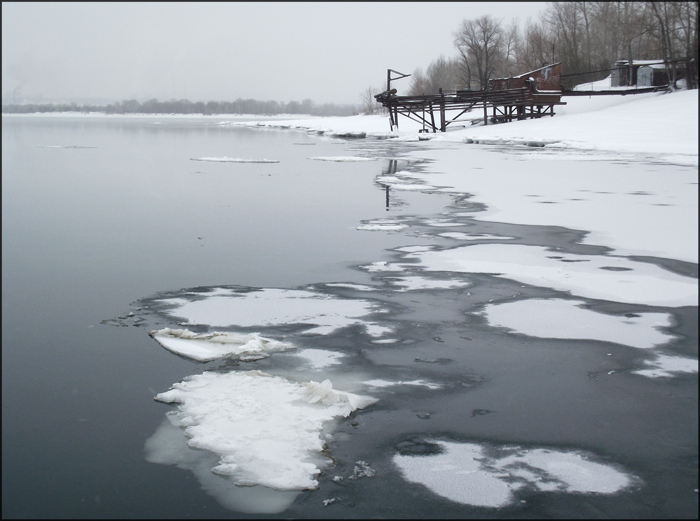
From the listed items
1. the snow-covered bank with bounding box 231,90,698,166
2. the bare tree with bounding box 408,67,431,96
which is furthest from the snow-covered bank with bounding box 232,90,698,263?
the bare tree with bounding box 408,67,431,96

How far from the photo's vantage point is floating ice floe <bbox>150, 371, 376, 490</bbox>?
2.80m

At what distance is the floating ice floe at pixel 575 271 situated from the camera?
199 inches

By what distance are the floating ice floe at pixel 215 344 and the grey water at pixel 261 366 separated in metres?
0.10

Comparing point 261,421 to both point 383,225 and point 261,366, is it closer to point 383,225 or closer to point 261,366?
point 261,366

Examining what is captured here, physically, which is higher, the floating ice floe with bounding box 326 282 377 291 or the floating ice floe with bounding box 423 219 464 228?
the floating ice floe with bounding box 423 219 464 228

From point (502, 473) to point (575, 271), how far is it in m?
3.48

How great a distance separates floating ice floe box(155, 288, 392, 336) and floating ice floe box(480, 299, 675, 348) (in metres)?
0.92

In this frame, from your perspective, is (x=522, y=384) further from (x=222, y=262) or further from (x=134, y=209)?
A: (x=134, y=209)

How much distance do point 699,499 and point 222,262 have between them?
498 centimetres

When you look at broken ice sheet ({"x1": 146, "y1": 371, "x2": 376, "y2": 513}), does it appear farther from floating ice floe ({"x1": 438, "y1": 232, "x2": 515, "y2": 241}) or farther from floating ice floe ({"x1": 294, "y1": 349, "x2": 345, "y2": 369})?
floating ice floe ({"x1": 438, "y1": 232, "x2": 515, "y2": 241})

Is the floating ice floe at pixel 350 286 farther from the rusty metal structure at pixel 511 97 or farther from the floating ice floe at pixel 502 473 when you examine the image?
the rusty metal structure at pixel 511 97

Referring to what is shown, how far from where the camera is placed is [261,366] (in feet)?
12.9

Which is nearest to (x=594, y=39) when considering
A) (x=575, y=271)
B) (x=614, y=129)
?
(x=614, y=129)

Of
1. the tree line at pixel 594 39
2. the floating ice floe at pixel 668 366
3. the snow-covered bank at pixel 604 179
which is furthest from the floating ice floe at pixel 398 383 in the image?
the tree line at pixel 594 39
